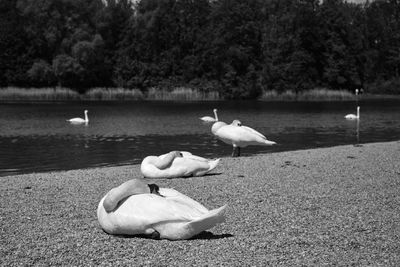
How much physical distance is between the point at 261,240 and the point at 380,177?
21.2 ft

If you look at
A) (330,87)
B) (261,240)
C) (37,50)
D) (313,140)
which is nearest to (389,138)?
(313,140)

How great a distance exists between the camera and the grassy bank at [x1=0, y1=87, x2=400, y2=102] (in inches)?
3209

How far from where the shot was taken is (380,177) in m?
13.0

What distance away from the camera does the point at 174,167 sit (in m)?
13.2

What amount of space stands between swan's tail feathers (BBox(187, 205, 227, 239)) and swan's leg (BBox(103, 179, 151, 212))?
108 centimetres

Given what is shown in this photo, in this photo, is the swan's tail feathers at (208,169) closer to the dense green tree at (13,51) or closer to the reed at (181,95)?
the reed at (181,95)

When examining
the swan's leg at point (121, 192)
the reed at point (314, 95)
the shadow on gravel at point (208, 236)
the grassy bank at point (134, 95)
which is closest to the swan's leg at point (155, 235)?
the shadow on gravel at point (208, 236)

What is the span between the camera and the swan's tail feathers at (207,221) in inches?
285

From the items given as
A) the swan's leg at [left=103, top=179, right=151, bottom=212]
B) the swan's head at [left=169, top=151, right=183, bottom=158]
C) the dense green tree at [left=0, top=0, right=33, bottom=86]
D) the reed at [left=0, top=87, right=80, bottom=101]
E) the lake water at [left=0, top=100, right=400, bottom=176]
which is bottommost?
the lake water at [left=0, top=100, right=400, bottom=176]

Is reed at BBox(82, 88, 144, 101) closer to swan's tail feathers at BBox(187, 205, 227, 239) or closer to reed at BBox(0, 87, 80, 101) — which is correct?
reed at BBox(0, 87, 80, 101)

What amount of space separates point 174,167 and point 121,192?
5254 millimetres

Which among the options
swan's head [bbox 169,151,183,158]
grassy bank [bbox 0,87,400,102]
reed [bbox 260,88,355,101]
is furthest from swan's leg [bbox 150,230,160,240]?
reed [bbox 260,88,355,101]

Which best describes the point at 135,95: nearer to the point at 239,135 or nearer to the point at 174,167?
the point at 239,135

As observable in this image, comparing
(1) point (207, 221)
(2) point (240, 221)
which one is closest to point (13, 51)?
(2) point (240, 221)
